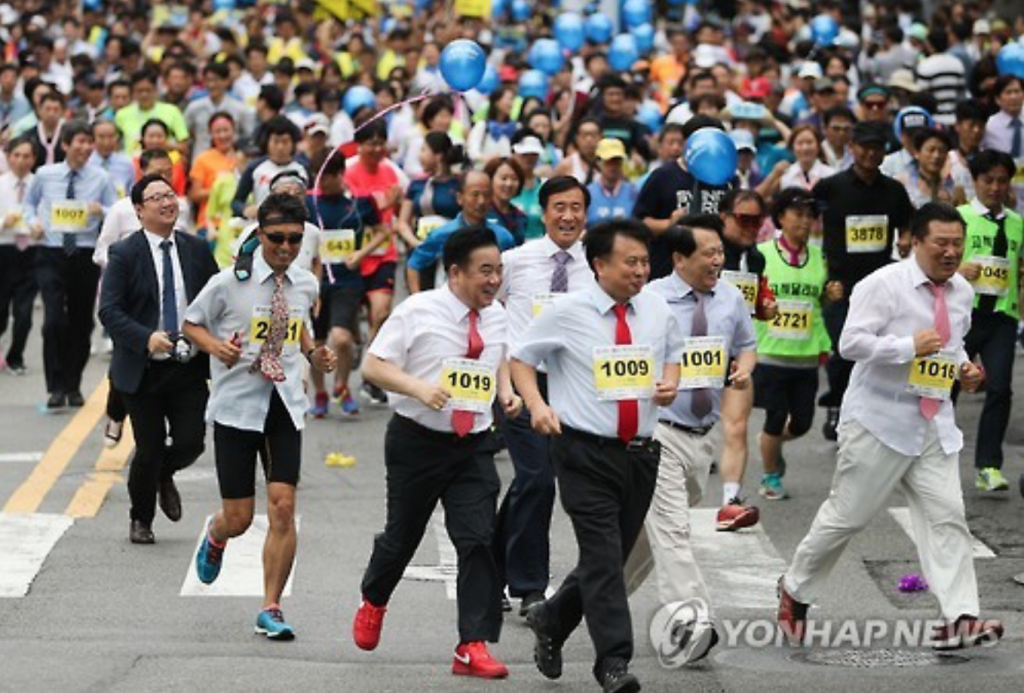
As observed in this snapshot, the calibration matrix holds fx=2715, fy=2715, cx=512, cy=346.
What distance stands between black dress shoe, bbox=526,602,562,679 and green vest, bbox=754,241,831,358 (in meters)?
5.19

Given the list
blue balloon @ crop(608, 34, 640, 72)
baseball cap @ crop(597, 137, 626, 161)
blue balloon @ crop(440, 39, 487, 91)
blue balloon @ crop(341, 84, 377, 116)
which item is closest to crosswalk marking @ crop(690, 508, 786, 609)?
blue balloon @ crop(440, 39, 487, 91)

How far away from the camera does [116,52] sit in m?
30.1

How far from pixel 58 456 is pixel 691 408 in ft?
20.7

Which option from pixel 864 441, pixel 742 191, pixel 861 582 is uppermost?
pixel 742 191

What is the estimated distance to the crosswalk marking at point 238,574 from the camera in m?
12.7

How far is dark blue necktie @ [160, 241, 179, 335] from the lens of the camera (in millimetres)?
13586

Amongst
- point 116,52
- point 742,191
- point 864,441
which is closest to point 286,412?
point 864,441

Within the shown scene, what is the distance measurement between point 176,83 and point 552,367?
1563 centimetres

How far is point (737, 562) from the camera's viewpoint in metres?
13.7

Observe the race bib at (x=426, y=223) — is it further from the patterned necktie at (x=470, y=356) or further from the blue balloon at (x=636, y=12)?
the blue balloon at (x=636, y=12)

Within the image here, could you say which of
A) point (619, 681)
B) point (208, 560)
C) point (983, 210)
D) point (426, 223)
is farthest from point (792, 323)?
point (619, 681)

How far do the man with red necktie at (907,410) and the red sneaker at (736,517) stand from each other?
2.82 m

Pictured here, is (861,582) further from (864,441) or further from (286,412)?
(286,412)

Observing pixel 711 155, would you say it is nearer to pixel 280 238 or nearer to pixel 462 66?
pixel 462 66
